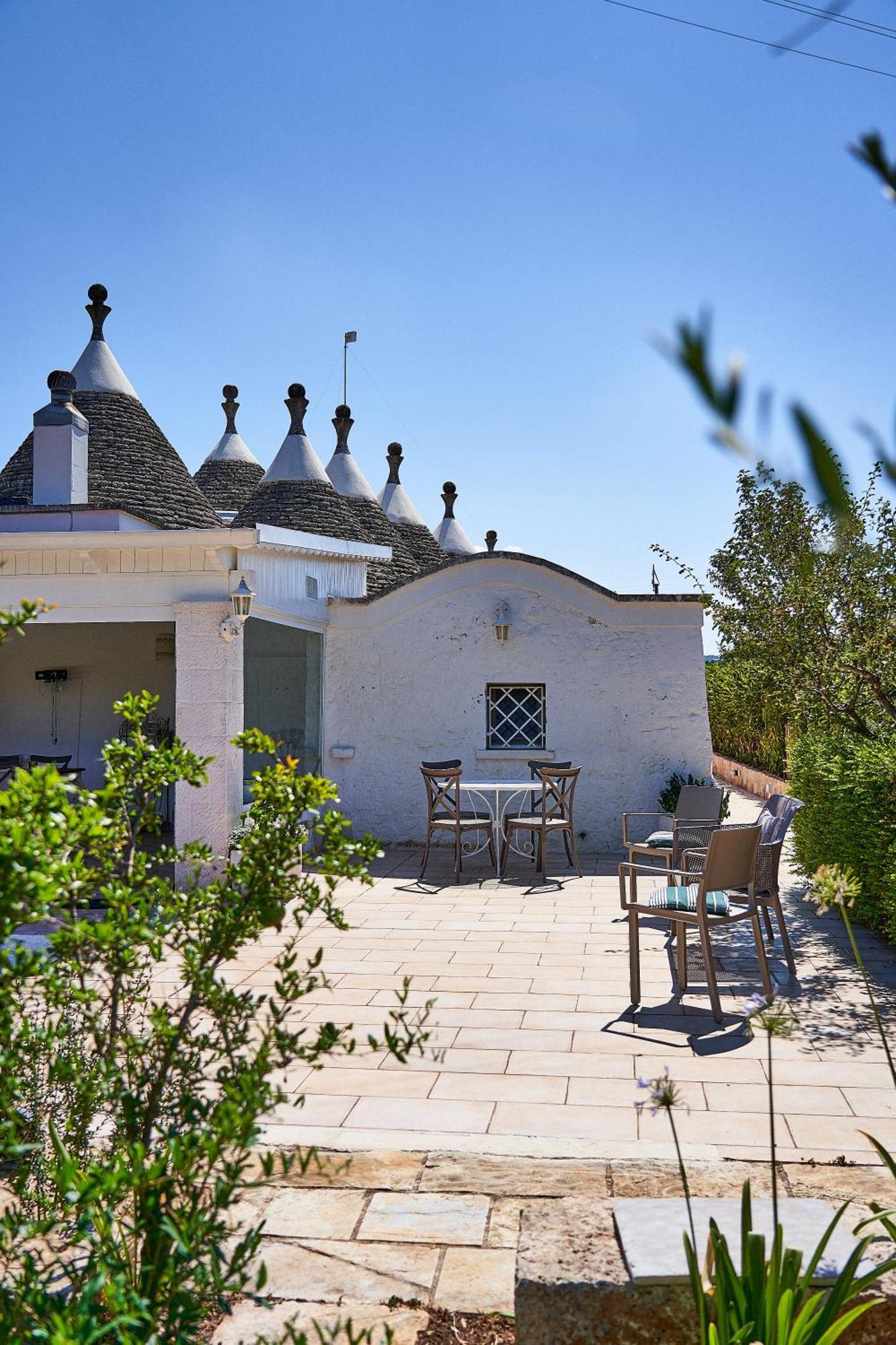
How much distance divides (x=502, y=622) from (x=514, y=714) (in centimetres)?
110

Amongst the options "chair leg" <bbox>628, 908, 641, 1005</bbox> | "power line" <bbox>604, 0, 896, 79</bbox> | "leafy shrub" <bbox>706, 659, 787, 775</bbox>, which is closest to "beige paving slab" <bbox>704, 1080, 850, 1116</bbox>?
"chair leg" <bbox>628, 908, 641, 1005</bbox>

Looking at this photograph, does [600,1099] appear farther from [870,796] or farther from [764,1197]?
[870,796]

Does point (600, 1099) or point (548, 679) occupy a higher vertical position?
point (548, 679)

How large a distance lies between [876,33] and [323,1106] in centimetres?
419

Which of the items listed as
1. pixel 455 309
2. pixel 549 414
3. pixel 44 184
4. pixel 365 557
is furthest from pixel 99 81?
pixel 365 557

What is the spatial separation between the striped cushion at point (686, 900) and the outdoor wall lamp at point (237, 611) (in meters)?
4.92

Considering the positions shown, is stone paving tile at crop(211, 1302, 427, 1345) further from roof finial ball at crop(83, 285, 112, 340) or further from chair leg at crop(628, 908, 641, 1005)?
roof finial ball at crop(83, 285, 112, 340)

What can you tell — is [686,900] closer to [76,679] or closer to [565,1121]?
[565,1121]

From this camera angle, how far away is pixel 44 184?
969 centimetres

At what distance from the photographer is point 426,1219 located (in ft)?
10.5

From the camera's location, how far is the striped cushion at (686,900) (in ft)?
19.3

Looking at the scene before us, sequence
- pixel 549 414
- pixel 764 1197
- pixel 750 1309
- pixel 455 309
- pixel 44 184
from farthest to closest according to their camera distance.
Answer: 1. pixel 455 309
2. pixel 44 184
3. pixel 549 414
4. pixel 764 1197
5. pixel 750 1309

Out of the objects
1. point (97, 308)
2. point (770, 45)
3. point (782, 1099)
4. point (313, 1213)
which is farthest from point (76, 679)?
point (770, 45)

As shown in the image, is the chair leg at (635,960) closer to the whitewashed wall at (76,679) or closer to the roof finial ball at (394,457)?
the whitewashed wall at (76,679)
